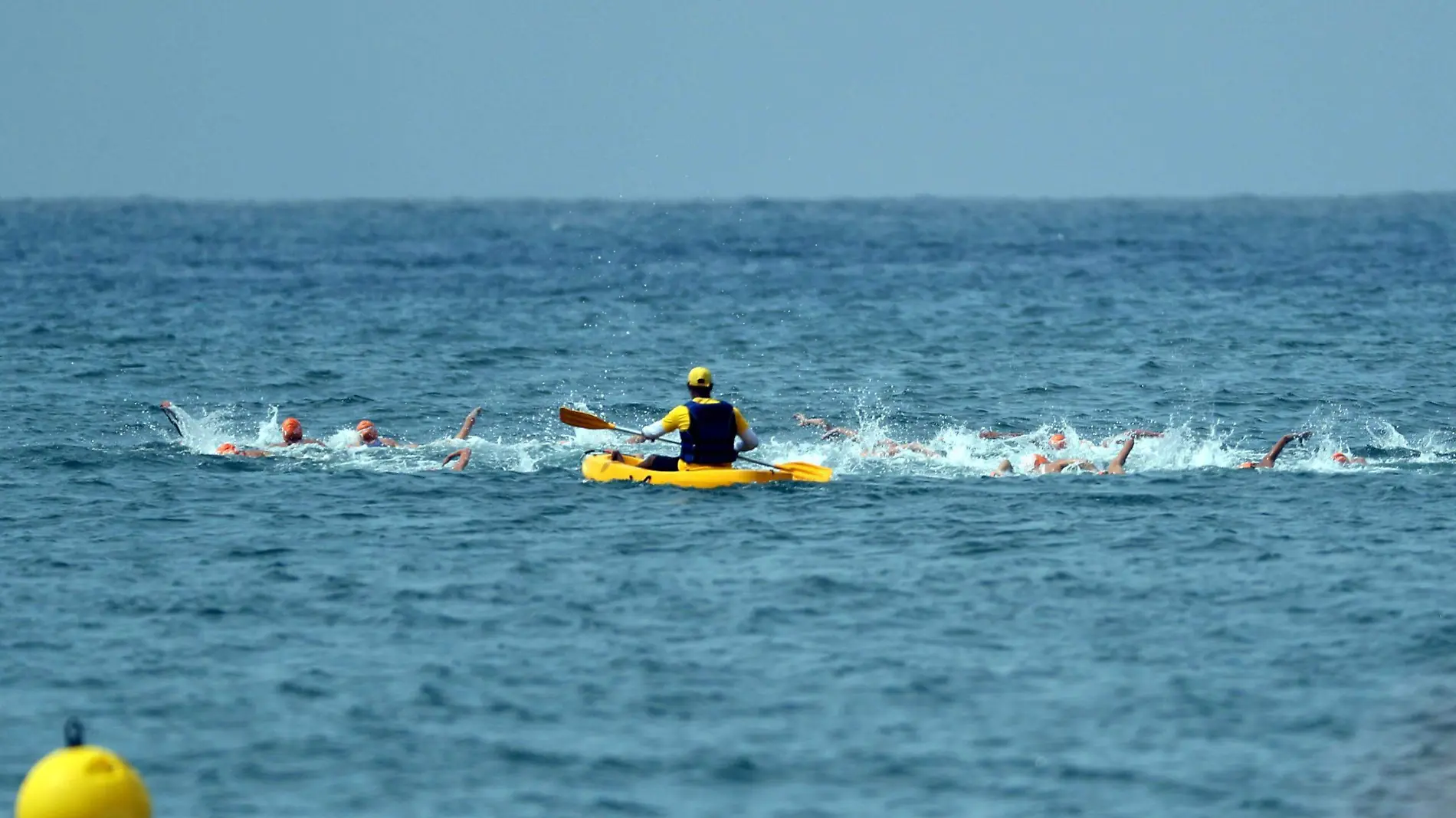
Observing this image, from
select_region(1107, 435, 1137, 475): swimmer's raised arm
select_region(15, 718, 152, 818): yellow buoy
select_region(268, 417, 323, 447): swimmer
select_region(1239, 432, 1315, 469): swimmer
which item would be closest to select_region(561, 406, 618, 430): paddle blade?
select_region(268, 417, 323, 447): swimmer

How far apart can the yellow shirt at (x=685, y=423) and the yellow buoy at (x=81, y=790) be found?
1156 cm

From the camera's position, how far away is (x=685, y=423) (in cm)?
2077

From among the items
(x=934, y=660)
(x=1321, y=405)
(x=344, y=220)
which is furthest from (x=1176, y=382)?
(x=344, y=220)

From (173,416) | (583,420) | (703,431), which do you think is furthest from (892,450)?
(173,416)

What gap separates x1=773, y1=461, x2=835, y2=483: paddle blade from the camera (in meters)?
21.1

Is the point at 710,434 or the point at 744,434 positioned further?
the point at 744,434

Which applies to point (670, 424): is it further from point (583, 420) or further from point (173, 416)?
point (173, 416)

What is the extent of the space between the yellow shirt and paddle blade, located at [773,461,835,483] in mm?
606

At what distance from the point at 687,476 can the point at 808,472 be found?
53.8 inches

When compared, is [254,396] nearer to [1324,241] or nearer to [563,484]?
[563,484]

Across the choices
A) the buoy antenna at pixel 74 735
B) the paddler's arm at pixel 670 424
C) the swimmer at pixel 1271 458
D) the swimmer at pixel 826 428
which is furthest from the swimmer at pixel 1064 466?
the buoy antenna at pixel 74 735

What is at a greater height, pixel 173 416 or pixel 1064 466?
pixel 173 416

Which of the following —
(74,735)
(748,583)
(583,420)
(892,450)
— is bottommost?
(748,583)

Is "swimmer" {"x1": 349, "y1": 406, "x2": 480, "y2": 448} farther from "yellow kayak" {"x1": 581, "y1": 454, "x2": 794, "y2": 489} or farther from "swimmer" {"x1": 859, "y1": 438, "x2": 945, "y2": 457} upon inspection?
"swimmer" {"x1": 859, "y1": 438, "x2": 945, "y2": 457}
